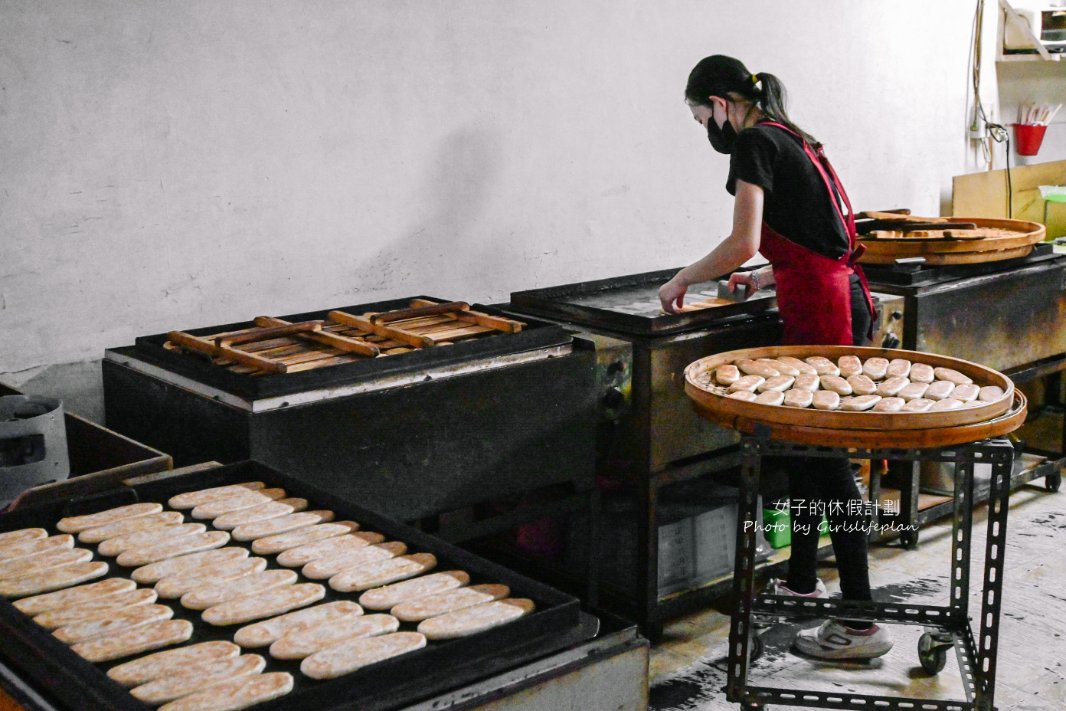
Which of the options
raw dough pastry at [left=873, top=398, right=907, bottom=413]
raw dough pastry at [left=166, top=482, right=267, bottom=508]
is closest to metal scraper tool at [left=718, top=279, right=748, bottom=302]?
raw dough pastry at [left=873, top=398, right=907, bottom=413]

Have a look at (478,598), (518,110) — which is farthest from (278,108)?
(478,598)

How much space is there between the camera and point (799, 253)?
3.32 m

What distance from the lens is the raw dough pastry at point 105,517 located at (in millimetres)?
1960

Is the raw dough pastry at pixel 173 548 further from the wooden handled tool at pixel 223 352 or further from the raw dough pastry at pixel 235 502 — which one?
the wooden handled tool at pixel 223 352

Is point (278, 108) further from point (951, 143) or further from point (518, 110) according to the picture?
point (951, 143)

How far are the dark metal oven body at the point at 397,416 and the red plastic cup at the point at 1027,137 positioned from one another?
12.3 ft

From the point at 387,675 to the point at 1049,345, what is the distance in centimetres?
391

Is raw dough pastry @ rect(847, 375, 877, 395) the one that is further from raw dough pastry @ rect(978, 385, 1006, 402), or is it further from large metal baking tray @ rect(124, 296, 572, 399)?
large metal baking tray @ rect(124, 296, 572, 399)

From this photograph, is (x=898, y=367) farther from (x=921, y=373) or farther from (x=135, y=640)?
(x=135, y=640)

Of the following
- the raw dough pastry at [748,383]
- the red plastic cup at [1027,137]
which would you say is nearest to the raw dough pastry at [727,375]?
the raw dough pastry at [748,383]

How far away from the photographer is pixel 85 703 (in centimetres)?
133

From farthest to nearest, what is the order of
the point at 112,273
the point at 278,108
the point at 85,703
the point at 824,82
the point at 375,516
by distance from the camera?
the point at 824,82, the point at 278,108, the point at 112,273, the point at 375,516, the point at 85,703

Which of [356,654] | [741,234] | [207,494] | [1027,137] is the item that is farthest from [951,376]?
[1027,137]

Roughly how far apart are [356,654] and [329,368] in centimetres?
121
